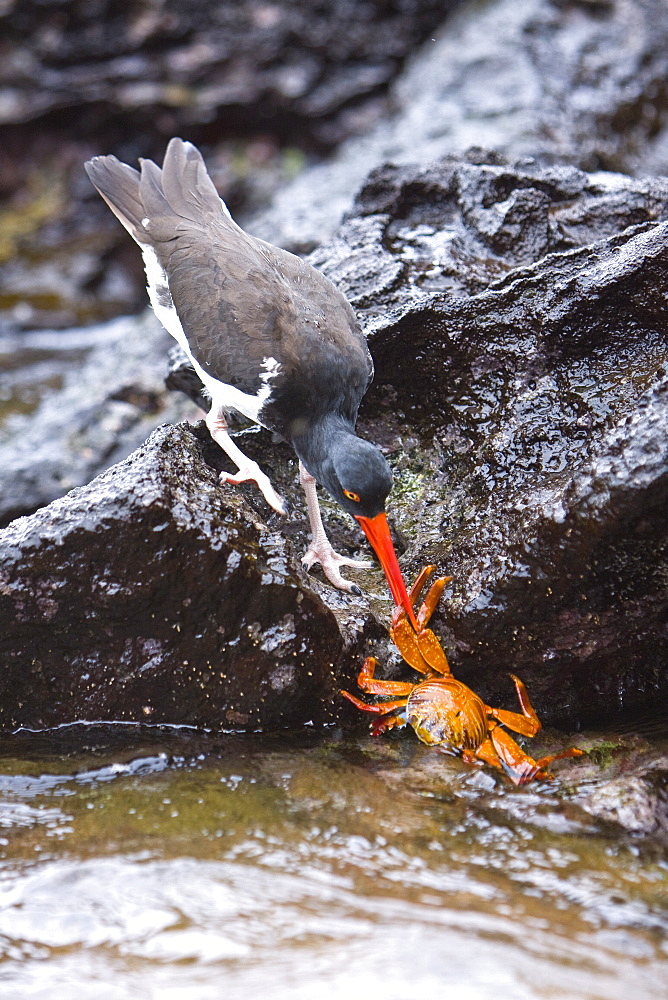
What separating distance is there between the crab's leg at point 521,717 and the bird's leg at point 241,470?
1.15 m

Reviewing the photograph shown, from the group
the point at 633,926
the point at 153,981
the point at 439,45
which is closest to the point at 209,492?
the point at 153,981

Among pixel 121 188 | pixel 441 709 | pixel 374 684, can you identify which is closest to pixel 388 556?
pixel 374 684

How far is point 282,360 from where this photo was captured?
144 inches

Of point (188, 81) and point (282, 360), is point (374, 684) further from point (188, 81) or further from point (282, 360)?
point (188, 81)

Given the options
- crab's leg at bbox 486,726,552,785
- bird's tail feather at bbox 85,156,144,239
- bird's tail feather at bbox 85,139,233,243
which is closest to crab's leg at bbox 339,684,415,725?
crab's leg at bbox 486,726,552,785

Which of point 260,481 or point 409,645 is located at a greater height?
point 260,481

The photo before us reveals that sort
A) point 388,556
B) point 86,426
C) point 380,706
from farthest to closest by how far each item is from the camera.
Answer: point 86,426 < point 388,556 < point 380,706

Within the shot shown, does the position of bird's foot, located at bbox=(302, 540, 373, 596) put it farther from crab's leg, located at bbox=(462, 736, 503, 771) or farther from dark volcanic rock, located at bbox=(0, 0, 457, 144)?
dark volcanic rock, located at bbox=(0, 0, 457, 144)

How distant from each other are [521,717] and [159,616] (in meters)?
1.31

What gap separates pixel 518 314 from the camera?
360cm

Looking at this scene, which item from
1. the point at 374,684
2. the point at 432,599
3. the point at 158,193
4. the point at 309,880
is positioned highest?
the point at 158,193

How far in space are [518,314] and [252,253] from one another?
1.28m

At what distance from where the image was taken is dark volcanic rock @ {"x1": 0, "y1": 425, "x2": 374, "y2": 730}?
3.00m

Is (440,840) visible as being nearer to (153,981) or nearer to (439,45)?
(153,981)
